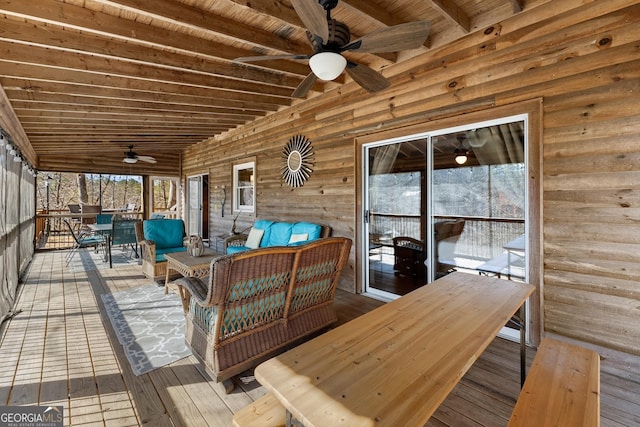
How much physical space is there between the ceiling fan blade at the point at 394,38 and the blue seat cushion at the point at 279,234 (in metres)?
3.11

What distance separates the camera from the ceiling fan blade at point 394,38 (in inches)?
78.6

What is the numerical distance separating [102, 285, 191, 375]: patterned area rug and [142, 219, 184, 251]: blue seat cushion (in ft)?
3.12

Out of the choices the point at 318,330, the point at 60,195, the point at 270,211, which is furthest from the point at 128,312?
the point at 60,195

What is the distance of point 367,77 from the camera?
2703mm

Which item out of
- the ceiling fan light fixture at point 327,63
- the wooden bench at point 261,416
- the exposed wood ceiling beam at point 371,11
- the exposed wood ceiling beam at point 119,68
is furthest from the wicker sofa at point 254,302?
the exposed wood ceiling beam at point 119,68

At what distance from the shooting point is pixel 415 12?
2771mm

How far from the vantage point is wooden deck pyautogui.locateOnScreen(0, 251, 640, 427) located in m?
1.77

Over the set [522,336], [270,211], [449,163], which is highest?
[449,163]

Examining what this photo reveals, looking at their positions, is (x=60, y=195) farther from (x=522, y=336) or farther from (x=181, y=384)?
(x=522, y=336)

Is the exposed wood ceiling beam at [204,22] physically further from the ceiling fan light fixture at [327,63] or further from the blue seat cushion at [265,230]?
the blue seat cushion at [265,230]

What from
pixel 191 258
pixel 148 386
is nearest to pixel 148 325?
pixel 191 258

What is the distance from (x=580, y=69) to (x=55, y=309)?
6.00 m

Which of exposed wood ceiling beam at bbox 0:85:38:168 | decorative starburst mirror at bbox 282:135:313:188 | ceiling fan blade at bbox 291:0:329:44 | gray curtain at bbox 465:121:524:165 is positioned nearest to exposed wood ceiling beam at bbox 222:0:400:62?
ceiling fan blade at bbox 291:0:329:44

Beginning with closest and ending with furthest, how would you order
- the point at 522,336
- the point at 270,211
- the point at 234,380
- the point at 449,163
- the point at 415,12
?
the point at 522,336, the point at 234,380, the point at 415,12, the point at 449,163, the point at 270,211
